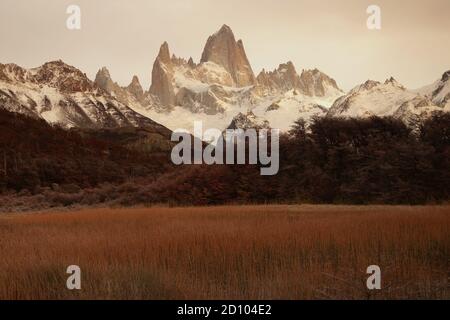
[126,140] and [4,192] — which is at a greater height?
[126,140]

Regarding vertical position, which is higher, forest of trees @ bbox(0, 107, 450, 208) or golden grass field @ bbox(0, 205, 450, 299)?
forest of trees @ bbox(0, 107, 450, 208)

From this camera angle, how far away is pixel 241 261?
10445 millimetres

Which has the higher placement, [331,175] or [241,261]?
[331,175]

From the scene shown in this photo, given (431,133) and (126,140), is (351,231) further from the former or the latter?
(126,140)

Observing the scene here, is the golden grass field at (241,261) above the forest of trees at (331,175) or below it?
below

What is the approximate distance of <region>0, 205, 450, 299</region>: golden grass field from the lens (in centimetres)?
808

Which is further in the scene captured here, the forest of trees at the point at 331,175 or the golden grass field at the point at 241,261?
the forest of trees at the point at 331,175

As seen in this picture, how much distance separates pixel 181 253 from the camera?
11164mm

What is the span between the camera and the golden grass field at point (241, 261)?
808cm

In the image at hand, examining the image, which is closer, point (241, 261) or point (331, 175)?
point (241, 261)

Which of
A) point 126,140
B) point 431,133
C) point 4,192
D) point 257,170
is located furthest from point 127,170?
point 126,140

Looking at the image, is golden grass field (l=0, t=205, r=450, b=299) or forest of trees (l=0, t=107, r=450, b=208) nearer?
golden grass field (l=0, t=205, r=450, b=299)
